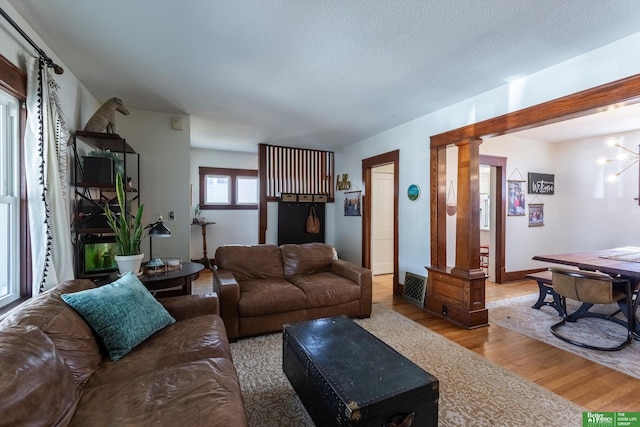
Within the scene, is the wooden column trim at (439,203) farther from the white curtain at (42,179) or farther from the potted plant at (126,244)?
the white curtain at (42,179)

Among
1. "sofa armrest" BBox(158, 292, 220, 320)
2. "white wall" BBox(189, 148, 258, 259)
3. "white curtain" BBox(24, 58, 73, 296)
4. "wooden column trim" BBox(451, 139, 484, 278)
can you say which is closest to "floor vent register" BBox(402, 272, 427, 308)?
"wooden column trim" BBox(451, 139, 484, 278)

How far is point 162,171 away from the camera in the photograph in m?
3.81

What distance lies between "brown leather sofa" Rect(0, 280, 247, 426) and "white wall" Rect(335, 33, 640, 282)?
300cm

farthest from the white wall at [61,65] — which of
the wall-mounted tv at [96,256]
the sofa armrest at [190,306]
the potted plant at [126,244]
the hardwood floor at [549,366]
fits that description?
the hardwood floor at [549,366]

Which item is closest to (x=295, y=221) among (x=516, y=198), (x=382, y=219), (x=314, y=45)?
(x=382, y=219)

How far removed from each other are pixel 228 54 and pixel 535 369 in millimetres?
3535

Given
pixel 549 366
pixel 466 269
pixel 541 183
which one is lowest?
pixel 549 366

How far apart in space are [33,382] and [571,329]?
428 cm

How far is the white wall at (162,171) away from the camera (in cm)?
371

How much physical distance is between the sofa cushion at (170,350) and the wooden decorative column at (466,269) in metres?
2.54

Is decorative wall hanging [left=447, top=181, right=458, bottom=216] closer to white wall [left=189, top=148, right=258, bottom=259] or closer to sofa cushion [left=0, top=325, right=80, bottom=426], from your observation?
white wall [left=189, top=148, right=258, bottom=259]

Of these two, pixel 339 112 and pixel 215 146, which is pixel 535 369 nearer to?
pixel 339 112

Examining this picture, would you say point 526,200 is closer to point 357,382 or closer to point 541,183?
point 541,183

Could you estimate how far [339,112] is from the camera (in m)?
3.67
